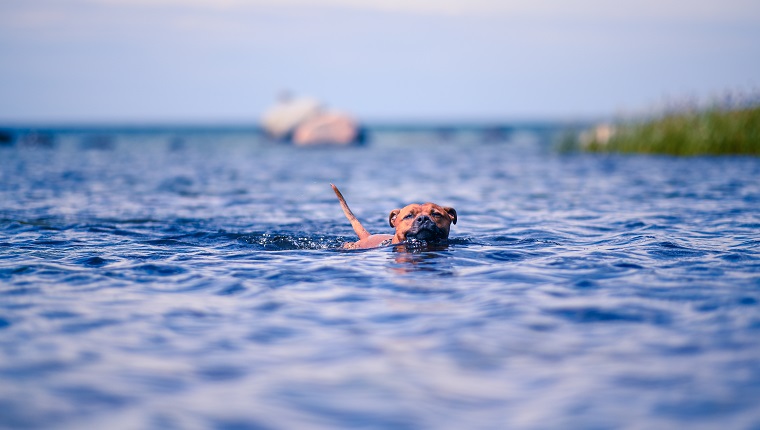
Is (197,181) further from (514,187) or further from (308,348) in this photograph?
(308,348)

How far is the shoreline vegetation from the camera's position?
24.0 m

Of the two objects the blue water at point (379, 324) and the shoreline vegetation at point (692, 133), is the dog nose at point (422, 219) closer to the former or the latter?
the blue water at point (379, 324)

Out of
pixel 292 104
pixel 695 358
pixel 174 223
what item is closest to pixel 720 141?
pixel 174 223

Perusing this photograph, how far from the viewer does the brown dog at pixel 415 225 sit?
895cm

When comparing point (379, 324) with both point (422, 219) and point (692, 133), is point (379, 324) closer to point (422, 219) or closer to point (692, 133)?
point (422, 219)

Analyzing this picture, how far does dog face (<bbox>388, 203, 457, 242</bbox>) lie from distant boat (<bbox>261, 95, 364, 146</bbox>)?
39427 mm

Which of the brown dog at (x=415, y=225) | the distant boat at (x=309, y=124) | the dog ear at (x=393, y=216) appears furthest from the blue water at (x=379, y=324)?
the distant boat at (x=309, y=124)

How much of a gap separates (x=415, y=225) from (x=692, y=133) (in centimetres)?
1954

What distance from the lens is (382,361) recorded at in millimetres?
4691

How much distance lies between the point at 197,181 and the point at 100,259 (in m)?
13.9

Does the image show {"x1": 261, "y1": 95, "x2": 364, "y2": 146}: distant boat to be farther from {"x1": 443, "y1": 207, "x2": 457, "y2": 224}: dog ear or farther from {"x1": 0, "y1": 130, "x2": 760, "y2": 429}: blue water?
{"x1": 443, "y1": 207, "x2": 457, "y2": 224}: dog ear

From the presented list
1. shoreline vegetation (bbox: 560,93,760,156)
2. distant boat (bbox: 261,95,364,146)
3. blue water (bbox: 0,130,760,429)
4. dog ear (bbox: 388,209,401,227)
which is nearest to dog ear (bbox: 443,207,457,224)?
blue water (bbox: 0,130,760,429)

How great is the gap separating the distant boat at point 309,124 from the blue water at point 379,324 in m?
35.9

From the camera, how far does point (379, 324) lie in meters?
5.57
